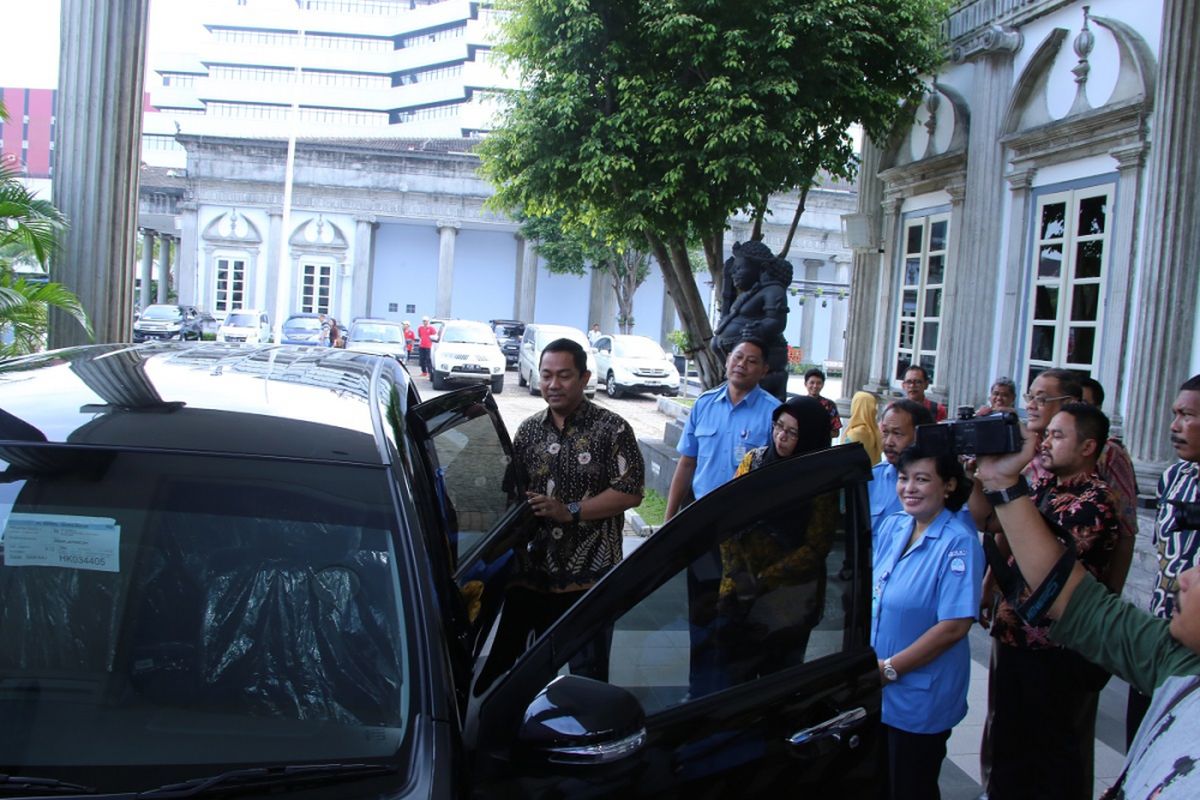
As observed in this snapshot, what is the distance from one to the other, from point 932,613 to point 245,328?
2805cm

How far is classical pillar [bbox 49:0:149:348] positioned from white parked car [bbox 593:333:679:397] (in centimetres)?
1791

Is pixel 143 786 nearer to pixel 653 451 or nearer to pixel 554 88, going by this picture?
pixel 653 451

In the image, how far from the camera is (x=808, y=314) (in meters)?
42.8

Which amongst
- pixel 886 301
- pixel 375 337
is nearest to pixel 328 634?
pixel 886 301

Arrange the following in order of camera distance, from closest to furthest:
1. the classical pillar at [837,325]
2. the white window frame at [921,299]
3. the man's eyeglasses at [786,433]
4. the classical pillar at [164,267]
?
the man's eyeglasses at [786,433]
the white window frame at [921,299]
the classical pillar at [837,325]
the classical pillar at [164,267]

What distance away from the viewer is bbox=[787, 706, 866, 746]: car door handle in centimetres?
239

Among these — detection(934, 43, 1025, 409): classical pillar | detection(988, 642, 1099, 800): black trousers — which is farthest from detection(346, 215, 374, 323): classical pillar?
detection(988, 642, 1099, 800): black trousers

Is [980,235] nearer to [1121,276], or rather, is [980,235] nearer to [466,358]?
[1121,276]

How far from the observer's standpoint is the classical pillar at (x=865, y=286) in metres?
13.3

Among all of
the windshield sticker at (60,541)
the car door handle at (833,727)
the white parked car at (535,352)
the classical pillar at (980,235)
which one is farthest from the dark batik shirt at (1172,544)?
the white parked car at (535,352)

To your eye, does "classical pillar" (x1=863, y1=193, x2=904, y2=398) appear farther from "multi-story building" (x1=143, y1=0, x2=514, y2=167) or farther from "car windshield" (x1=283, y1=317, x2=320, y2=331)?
"multi-story building" (x1=143, y1=0, x2=514, y2=167)

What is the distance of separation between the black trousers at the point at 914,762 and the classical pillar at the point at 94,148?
6.67 meters

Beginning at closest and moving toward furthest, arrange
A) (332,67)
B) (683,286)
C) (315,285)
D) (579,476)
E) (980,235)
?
1. (579,476)
2. (980,235)
3. (683,286)
4. (315,285)
5. (332,67)

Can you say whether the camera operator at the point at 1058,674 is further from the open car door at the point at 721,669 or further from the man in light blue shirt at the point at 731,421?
the man in light blue shirt at the point at 731,421
